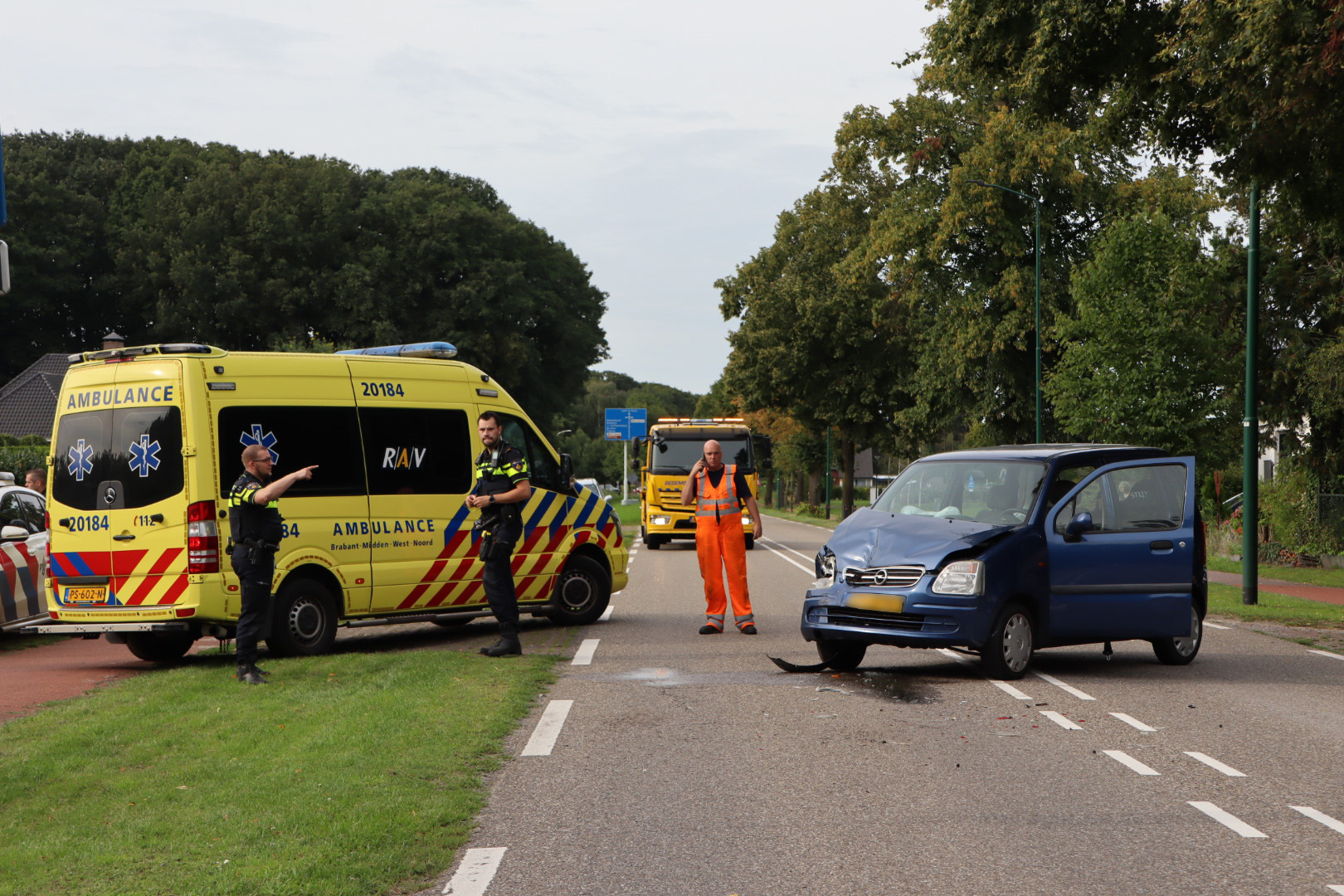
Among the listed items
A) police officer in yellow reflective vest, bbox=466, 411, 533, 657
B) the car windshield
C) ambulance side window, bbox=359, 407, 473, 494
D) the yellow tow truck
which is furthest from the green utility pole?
the yellow tow truck

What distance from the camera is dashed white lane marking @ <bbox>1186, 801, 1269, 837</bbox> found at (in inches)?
234

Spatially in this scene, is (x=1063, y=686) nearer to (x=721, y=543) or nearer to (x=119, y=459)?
(x=721, y=543)

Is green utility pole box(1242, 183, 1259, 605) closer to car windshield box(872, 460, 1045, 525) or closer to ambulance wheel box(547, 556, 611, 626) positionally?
car windshield box(872, 460, 1045, 525)

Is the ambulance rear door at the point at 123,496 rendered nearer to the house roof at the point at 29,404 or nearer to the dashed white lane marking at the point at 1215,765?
the dashed white lane marking at the point at 1215,765

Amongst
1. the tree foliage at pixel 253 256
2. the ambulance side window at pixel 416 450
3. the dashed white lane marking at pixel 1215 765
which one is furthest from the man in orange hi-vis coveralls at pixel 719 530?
the tree foliage at pixel 253 256

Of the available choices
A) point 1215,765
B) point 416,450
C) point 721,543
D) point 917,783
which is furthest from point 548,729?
point 721,543

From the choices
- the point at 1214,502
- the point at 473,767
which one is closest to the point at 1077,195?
the point at 1214,502

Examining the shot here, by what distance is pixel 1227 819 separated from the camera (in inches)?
245

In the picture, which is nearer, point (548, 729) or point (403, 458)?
point (548, 729)

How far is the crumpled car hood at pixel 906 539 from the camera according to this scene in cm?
1040

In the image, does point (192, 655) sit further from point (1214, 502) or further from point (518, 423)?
point (1214, 502)

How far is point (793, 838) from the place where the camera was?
19.2ft

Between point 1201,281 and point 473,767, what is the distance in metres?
18.4

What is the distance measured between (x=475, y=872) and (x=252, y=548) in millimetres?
5812
